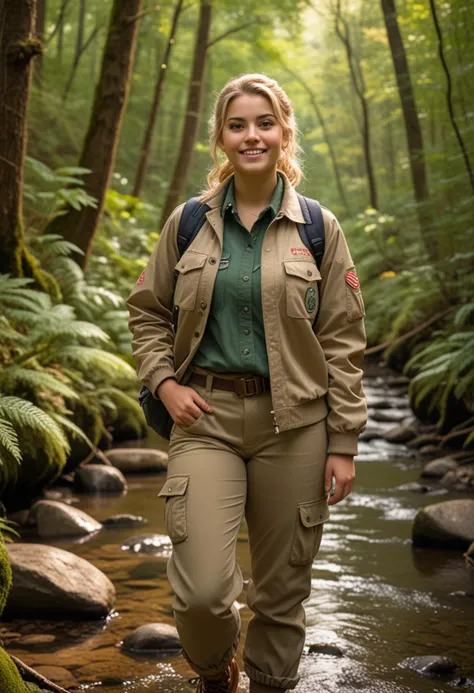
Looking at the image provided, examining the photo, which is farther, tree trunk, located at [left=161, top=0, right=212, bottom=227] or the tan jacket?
tree trunk, located at [left=161, top=0, right=212, bottom=227]

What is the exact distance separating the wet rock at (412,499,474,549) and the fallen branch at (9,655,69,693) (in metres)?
3.82

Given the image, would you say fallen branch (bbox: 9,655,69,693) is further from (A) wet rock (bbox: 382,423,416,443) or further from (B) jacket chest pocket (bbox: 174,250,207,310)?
(A) wet rock (bbox: 382,423,416,443)

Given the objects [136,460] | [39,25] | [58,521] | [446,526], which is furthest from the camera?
[39,25]

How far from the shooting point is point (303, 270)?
3330mm

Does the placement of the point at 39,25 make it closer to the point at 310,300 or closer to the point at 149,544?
the point at 149,544

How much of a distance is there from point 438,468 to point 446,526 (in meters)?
2.89

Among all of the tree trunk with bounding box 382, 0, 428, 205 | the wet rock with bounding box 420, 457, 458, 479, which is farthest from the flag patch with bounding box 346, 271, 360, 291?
the tree trunk with bounding box 382, 0, 428, 205

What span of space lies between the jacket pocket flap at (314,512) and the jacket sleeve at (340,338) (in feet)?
0.68

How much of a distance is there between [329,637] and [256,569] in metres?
1.64

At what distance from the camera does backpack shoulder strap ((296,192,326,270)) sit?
3.41m

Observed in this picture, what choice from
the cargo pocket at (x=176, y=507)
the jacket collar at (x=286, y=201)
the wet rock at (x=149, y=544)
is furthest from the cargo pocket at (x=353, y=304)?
the wet rock at (x=149, y=544)

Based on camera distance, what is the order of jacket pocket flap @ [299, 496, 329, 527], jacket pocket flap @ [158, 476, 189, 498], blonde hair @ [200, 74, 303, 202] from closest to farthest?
jacket pocket flap @ [158, 476, 189, 498]
jacket pocket flap @ [299, 496, 329, 527]
blonde hair @ [200, 74, 303, 202]

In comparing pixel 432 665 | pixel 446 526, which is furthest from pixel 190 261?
pixel 446 526

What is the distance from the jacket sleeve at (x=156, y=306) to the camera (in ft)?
11.3
